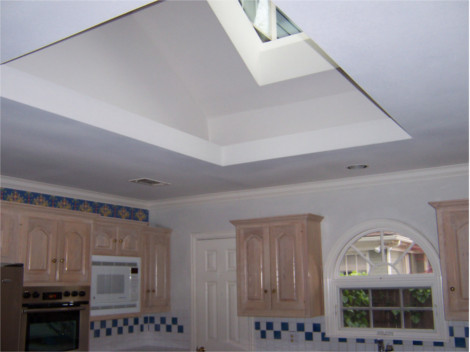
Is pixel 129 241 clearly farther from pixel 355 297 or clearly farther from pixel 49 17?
pixel 49 17

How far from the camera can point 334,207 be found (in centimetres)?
511

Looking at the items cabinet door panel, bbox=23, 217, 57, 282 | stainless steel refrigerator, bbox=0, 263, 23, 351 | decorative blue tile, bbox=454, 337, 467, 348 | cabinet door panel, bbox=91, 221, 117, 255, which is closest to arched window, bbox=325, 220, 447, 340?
decorative blue tile, bbox=454, 337, 467, 348

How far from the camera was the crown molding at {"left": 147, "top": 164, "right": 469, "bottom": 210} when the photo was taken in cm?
461

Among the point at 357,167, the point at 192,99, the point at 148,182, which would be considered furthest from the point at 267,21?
the point at 148,182

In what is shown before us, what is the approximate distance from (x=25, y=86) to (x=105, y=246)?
2.67 metres

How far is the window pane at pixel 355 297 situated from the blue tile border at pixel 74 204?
255 cm

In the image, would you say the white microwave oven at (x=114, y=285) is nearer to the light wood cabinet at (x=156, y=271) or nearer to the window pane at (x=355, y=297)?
the light wood cabinet at (x=156, y=271)

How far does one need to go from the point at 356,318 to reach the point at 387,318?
0.93 ft

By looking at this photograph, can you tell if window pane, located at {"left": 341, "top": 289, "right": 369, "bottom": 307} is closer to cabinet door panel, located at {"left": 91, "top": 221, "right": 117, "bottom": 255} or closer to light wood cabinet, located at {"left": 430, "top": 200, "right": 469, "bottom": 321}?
light wood cabinet, located at {"left": 430, "top": 200, "right": 469, "bottom": 321}

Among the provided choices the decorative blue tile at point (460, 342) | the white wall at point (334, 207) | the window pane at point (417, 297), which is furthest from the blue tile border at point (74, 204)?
the decorative blue tile at point (460, 342)

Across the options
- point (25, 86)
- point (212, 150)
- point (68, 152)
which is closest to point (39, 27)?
point (25, 86)

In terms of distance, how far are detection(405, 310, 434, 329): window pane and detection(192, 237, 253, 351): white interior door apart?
157cm

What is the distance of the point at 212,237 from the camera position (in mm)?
5789

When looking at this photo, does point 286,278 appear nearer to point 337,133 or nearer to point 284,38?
point 337,133
